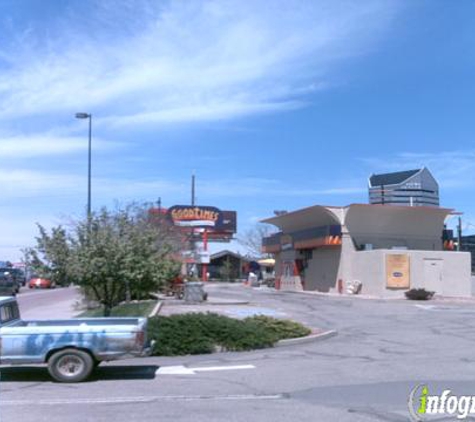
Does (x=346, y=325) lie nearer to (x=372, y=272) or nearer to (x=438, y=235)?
(x=372, y=272)

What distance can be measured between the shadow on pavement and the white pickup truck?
0.39 meters

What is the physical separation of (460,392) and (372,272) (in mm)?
30719

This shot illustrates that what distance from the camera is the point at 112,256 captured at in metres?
17.2

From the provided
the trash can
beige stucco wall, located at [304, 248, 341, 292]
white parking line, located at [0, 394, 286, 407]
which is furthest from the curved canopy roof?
white parking line, located at [0, 394, 286, 407]

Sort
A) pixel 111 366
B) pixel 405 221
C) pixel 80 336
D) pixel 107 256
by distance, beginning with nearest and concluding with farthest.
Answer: pixel 80 336 → pixel 111 366 → pixel 107 256 → pixel 405 221

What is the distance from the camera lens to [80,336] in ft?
38.5

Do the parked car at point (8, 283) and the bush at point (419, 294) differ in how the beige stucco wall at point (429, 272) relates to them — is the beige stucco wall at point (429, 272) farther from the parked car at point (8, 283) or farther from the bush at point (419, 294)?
the parked car at point (8, 283)

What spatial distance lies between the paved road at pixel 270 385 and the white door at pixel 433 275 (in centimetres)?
2244

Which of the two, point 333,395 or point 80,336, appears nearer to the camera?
point 333,395

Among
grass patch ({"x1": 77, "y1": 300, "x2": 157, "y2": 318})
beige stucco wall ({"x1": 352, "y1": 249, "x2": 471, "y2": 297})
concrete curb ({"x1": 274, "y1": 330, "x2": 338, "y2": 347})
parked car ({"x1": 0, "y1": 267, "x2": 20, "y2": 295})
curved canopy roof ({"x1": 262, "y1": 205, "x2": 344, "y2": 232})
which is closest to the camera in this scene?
concrete curb ({"x1": 274, "y1": 330, "x2": 338, "y2": 347})

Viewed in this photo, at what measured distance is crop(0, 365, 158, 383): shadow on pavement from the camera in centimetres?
1219

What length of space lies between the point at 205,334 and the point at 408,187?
5021cm

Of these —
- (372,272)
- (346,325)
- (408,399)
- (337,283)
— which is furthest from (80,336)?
(337,283)

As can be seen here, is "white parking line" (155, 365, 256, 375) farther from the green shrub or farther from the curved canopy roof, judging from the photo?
the curved canopy roof
